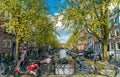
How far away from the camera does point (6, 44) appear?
4084 cm

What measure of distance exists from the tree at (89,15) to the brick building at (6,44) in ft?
54.3

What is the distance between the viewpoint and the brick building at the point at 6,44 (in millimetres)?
37875

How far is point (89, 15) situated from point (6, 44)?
2160 centimetres

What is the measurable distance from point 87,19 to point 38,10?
19.5 ft

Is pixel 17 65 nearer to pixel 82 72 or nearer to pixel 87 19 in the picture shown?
pixel 82 72

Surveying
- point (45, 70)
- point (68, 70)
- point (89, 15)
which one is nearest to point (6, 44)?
point (89, 15)

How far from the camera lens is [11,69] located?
15.3 m

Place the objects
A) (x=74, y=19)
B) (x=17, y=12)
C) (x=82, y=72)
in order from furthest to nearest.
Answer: (x=74, y=19) → (x=17, y=12) → (x=82, y=72)

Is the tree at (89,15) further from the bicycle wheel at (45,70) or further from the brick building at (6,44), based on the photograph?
the brick building at (6,44)

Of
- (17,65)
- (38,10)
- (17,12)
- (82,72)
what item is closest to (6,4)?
(17,12)

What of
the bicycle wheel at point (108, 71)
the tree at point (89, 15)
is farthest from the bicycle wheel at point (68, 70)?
the tree at point (89, 15)

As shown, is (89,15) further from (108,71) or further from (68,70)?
(108,71)

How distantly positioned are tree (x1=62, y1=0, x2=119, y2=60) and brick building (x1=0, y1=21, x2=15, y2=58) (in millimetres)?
16545

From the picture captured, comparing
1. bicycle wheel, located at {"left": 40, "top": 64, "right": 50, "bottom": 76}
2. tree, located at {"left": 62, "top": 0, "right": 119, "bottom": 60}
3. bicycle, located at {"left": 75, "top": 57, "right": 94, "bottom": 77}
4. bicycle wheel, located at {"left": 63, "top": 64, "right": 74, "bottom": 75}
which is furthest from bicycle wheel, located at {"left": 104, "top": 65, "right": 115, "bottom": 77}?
tree, located at {"left": 62, "top": 0, "right": 119, "bottom": 60}
